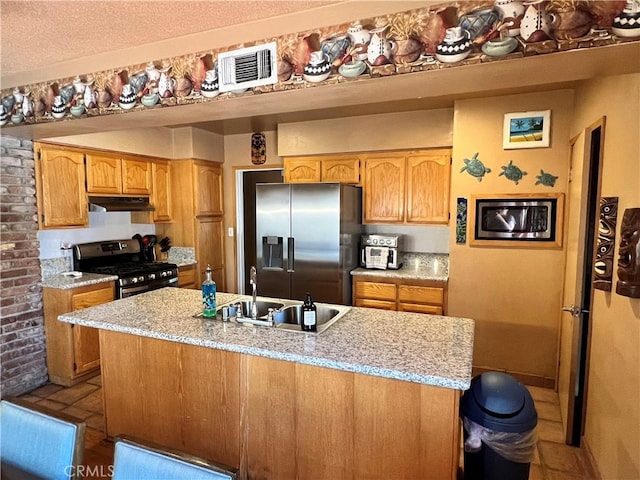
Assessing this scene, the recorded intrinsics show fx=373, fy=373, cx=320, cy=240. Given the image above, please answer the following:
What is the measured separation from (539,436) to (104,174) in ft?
14.1

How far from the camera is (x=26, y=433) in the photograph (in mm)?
1249

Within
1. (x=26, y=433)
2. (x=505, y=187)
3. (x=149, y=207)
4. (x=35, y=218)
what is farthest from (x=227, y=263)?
(x=26, y=433)

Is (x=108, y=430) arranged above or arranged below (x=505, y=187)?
below

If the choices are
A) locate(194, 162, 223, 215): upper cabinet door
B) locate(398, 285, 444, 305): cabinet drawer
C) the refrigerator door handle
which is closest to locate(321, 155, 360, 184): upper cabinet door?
the refrigerator door handle

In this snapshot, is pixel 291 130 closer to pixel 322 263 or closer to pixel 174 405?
pixel 322 263

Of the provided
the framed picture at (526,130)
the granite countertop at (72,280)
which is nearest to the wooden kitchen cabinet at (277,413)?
the granite countertop at (72,280)

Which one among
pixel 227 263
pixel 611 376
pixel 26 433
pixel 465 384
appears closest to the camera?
pixel 26 433

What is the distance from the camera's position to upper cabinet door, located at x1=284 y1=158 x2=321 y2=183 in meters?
4.13

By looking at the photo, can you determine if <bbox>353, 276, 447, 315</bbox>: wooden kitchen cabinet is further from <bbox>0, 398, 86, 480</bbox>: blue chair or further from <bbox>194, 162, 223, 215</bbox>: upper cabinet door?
<bbox>0, 398, 86, 480</bbox>: blue chair

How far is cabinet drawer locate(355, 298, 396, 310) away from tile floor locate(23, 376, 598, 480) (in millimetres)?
1358

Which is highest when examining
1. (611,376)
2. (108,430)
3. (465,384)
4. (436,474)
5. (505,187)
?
(505,187)

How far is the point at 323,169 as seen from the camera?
4.10 meters

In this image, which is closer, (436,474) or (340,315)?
(436,474)

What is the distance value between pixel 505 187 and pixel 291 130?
228cm
